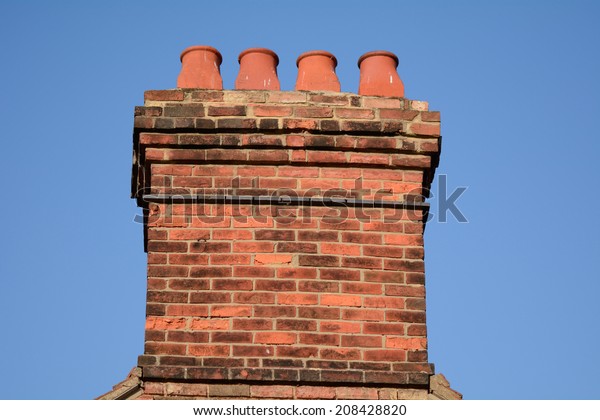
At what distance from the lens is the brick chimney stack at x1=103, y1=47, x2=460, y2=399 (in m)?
5.76

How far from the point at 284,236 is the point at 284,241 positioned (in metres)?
0.03

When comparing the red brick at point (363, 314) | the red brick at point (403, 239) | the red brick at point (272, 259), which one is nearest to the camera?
the red brick at point (363, 314)

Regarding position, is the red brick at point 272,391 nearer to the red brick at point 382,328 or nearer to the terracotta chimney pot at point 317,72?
the red brick at point 382,328

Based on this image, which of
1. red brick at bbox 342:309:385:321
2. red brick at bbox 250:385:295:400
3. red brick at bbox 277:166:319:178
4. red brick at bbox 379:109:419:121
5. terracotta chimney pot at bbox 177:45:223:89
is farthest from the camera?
terracotta chimney pot at bbox 177:45:223:89

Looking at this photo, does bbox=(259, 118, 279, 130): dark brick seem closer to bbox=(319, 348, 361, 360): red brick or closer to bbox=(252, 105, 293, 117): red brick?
bbox=(252, 105, 293, 117): red brick

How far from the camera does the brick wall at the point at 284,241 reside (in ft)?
18.9

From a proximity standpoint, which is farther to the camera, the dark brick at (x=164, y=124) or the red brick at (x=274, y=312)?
the dark brick at (x=164, y=124)

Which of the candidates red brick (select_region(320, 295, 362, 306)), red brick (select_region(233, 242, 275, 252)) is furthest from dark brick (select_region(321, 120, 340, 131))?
red brick (select_region(320, 295, 362, 306))

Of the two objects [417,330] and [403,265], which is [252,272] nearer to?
[403,265]

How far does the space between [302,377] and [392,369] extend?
18.5 inches

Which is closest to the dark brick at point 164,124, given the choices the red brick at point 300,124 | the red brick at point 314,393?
the red brick at point 300,124

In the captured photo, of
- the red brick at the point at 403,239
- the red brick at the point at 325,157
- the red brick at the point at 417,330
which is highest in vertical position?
the red brick at the point at 325,157
